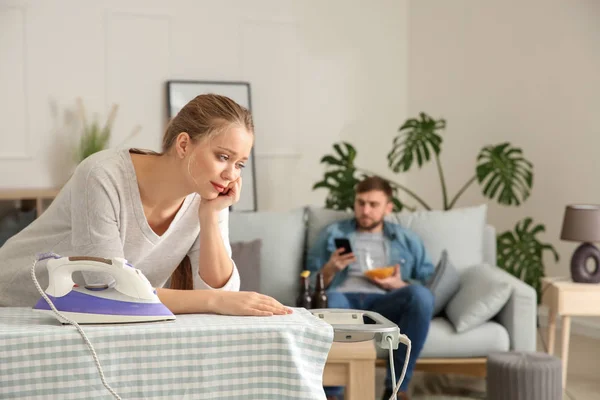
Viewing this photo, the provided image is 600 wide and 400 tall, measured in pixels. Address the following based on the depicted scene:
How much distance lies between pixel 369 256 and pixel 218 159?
238 cm

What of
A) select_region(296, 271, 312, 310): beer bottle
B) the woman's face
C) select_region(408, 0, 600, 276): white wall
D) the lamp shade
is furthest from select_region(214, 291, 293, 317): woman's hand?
select_region(408, 0, 600, 276): white wall

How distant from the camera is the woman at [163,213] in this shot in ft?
5.80

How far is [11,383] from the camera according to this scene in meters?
1.46

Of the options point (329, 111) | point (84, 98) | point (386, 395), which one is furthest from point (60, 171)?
point (386, 395)

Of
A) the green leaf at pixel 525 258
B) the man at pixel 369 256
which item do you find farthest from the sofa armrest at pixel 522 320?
the green leaf at pixel 525 258

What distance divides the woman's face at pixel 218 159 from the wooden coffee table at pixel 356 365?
591mm

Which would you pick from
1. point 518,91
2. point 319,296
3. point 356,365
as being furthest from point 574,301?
point 518,91

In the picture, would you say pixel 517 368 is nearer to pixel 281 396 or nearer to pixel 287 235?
pixel 287 235

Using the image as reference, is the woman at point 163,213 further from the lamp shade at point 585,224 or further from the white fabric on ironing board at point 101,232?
the lamp shade at point 585,224

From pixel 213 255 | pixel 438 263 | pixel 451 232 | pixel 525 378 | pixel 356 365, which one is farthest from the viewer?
pixel 451 232

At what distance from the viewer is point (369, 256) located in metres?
4.12

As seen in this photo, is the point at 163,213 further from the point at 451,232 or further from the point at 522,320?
the point at 451,232

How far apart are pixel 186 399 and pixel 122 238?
1.52ft

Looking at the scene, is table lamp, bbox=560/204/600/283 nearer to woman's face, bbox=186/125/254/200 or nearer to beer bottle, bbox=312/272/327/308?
beer bottle, bbox=312/272/327/308
